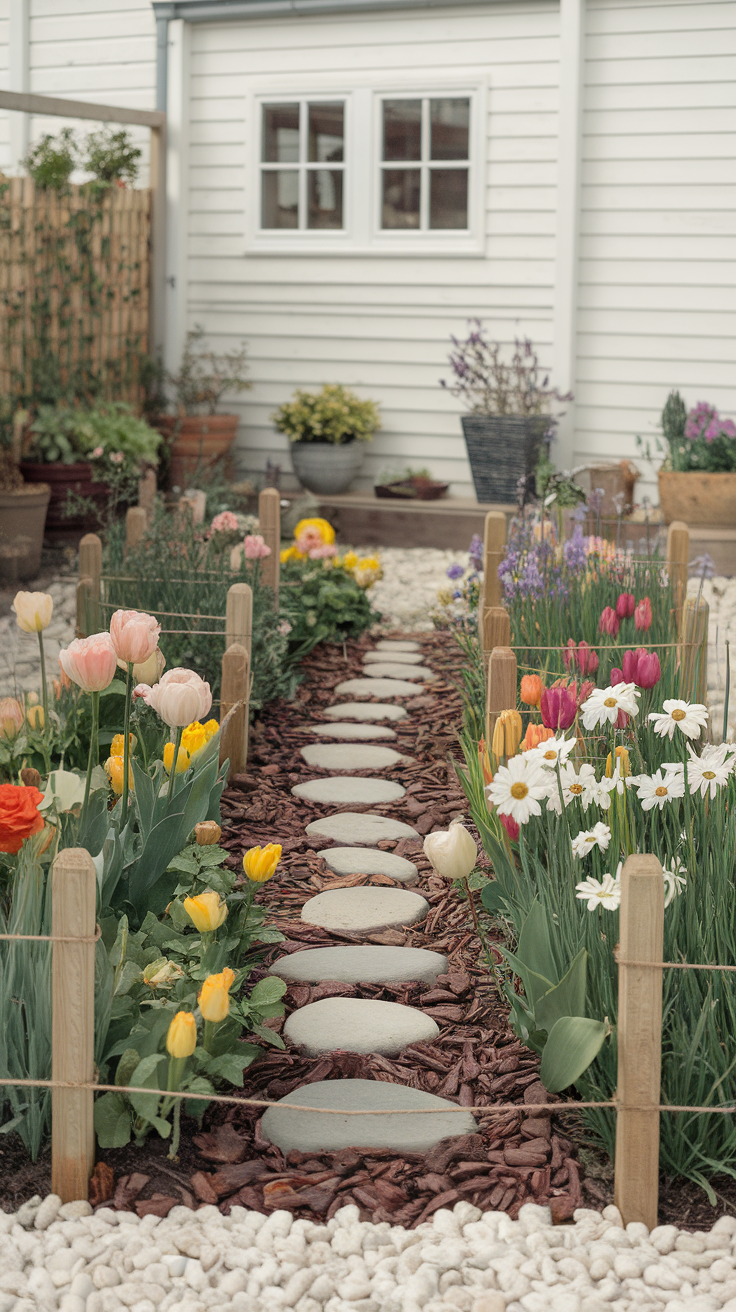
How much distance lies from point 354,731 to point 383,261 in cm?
474

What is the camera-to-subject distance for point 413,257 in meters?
7.82

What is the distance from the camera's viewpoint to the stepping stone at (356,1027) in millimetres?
2121

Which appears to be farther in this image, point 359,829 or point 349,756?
point 349,756

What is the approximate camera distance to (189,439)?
26.0ft

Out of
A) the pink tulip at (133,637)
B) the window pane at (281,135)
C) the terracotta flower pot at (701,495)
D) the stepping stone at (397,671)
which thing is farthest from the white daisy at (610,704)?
the window pane at (281,135)

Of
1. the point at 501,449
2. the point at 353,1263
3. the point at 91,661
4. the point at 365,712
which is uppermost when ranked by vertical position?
the point at 501,449

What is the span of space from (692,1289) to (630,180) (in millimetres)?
6786

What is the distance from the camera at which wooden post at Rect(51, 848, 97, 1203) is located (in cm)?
169

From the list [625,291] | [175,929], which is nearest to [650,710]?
[175,929]

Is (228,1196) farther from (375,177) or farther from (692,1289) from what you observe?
(375,177)

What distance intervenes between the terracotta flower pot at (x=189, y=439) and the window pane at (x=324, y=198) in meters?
1.40

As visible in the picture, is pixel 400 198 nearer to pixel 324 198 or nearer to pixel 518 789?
pixel 324 198

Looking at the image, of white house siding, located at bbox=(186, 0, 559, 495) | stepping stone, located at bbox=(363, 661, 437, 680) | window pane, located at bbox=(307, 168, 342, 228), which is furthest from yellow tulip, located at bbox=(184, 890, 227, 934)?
window pane, located at bbox=(307, 168, 342, 228)

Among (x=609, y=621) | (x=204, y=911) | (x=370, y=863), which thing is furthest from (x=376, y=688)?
(x=204, y=911)
